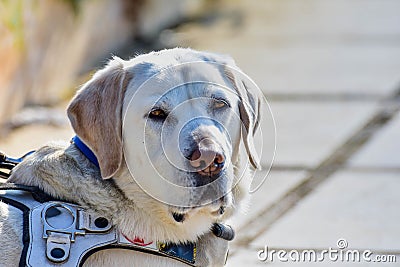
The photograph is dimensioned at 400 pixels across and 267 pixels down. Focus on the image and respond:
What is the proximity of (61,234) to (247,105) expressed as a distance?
911mm

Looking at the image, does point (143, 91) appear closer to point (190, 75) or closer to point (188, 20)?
point (190, 75)

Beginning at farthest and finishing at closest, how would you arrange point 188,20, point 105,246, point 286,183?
point 188,20, point 286,183, point 105,246

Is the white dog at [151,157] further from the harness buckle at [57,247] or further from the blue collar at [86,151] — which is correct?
the harness buckle at [57,247]

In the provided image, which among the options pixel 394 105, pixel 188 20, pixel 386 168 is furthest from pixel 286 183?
pixel 188 20

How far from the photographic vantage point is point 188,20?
1173 centimetres

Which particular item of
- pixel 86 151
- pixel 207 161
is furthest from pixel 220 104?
pixel 86 151

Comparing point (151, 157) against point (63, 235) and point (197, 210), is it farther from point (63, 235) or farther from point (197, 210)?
point (63, 235)

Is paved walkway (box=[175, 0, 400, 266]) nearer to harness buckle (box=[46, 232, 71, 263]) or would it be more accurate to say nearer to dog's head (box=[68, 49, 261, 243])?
dog's head (box=[68, 49, 261, 243])

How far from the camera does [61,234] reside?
3.49 m

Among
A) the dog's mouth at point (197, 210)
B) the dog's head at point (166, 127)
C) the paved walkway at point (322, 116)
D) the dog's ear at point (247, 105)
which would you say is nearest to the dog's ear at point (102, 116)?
the dog's head at point (166, 127)

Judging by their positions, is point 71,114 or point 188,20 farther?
point 188,20

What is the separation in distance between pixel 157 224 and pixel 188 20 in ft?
27.1

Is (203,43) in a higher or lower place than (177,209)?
lower

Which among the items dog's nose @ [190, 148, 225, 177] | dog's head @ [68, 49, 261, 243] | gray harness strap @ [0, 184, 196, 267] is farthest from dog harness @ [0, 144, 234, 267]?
dog's nose @ [190, 148, 225, 177]
